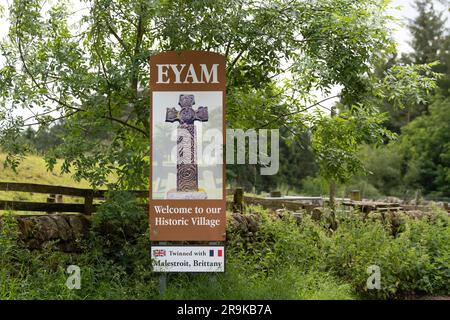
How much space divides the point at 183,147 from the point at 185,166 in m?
0.27

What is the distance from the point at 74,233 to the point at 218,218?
2.16 metres

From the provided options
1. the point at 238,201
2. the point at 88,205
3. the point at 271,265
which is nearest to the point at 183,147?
the point at 88,205

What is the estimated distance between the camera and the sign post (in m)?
8.42

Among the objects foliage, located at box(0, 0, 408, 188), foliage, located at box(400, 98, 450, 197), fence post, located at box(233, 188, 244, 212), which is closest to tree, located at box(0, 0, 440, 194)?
foliage, located at box(0, 0, 408, 188)

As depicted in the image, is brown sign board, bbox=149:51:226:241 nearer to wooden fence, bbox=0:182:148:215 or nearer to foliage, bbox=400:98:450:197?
wooden fence, bbox=0:182:148:215

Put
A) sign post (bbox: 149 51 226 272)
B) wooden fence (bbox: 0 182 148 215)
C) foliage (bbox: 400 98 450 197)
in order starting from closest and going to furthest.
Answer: sign post (bbox: 149 51 226 272), wooden fence (bbox: 0 182 148 215), foliage (bbox: 400 98 450 197)

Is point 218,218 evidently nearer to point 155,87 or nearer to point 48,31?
point 155,87

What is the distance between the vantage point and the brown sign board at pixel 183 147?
8.44 meters

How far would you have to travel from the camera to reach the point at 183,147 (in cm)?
859

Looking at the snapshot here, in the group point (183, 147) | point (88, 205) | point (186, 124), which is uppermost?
point (186, 124)

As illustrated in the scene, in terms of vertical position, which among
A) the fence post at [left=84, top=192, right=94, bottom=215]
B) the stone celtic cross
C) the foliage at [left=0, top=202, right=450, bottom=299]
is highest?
the stone celtic cross

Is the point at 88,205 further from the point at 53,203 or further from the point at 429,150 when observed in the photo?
the point at 429,150

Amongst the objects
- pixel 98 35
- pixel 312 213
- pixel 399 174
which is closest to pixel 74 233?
pixel 98 35
